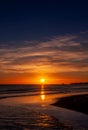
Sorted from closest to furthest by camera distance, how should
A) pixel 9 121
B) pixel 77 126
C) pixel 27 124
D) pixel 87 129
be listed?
pixel 87 129 → pixel 77 126 → pixel 27 124 → pixel 9 121

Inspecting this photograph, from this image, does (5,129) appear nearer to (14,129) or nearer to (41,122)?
(14,129)

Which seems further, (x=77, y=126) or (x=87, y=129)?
(x=77, y=126)

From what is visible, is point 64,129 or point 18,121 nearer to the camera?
point 64,129

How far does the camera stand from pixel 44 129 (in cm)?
2034

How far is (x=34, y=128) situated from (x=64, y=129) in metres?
2.43

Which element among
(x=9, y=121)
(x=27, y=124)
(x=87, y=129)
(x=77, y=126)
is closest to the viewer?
(x=87, y=129)

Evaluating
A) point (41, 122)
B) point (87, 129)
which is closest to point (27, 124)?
point (41, 122)

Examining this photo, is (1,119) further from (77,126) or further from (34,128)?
(77,126)

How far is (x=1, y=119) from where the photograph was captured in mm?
25344

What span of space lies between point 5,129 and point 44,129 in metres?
3.04

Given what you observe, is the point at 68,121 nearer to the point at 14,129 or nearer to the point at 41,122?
the point at 41,122

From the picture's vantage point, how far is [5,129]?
2050 centimetres

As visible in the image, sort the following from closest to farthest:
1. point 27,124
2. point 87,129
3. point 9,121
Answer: point 87,129
point 27,124
point 9,121

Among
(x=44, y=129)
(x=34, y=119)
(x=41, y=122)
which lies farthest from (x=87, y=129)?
(x=34, y=119)
